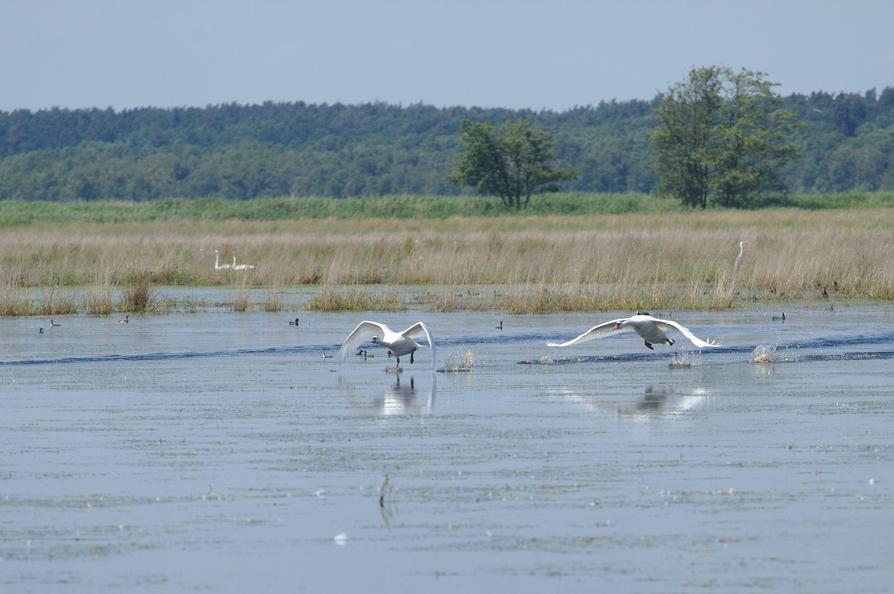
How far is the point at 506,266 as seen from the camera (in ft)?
106

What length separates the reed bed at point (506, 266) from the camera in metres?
25.4

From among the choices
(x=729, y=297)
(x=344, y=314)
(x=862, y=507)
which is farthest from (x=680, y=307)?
(x=862, y=507)

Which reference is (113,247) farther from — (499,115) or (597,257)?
(499,115)

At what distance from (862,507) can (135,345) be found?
40.4 ft

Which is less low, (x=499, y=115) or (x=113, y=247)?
(x=499, y=115)

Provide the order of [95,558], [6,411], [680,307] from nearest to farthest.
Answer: [95,558]
[6,411]
[680,307]

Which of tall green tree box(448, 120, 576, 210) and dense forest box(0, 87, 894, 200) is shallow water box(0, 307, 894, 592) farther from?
dense forest box(0, 87, 894, 200)

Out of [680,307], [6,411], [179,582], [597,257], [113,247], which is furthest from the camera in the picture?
[113,247]

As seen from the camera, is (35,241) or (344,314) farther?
(35,241)

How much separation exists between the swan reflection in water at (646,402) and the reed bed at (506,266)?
9.97 metres

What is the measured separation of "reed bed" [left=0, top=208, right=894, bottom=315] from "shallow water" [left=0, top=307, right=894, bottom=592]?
7.86 meters

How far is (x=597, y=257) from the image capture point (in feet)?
103

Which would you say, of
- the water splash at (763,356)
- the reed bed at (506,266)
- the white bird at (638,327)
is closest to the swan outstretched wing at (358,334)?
the white bird at (638,327)

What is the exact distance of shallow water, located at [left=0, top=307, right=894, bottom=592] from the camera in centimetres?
729
